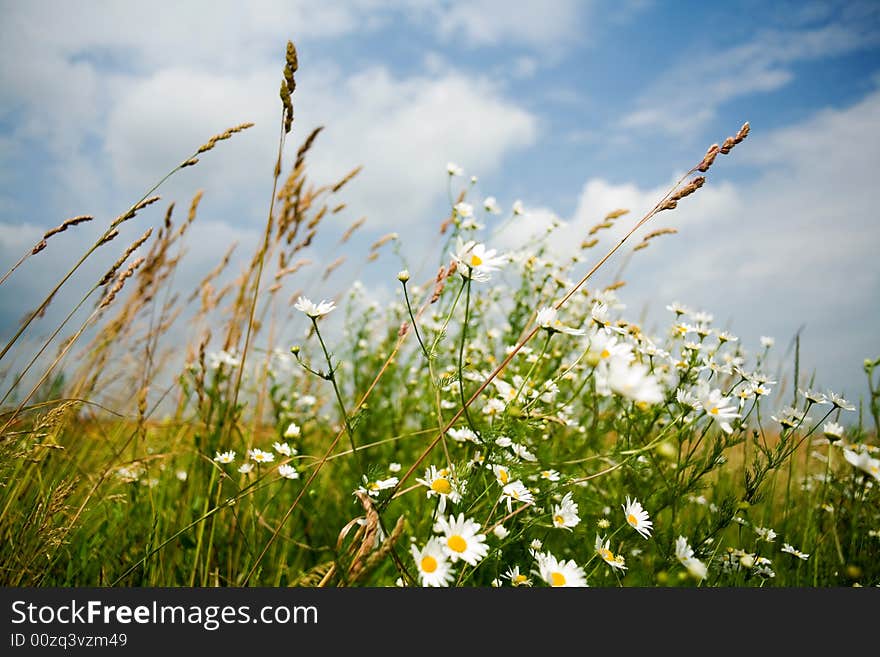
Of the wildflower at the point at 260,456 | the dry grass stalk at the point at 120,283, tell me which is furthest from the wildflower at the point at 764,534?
the dry grass stalk at the point at 120,283

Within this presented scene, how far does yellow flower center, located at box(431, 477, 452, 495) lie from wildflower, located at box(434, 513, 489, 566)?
0.13m

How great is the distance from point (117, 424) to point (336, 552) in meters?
2.32

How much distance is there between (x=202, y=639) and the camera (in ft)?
3.32

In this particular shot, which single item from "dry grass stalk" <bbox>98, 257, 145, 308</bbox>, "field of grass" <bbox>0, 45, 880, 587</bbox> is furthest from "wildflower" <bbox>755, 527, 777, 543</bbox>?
Result: "dry grass stalk" <bbox>98, 257, 145, 308</bbox>

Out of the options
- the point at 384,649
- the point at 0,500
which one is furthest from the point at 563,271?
the point at 0,500

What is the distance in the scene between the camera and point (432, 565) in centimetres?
99

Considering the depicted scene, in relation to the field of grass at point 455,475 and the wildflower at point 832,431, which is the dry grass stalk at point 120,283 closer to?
the field of grass at point 455,475

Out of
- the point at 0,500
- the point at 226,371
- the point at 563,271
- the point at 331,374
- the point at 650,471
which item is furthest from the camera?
the point at 563,271

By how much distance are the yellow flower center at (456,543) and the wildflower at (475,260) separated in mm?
544

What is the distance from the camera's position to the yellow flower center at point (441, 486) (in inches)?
47.2

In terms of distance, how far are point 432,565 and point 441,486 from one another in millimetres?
226

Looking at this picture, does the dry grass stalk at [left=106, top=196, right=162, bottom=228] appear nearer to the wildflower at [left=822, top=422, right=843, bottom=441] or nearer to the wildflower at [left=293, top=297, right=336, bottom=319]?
the wildflower at [left=293, top=297, right=336, bottom=319]

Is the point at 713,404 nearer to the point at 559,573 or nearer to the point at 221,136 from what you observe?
the point at 559,573

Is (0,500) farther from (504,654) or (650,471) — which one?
(650,471)
